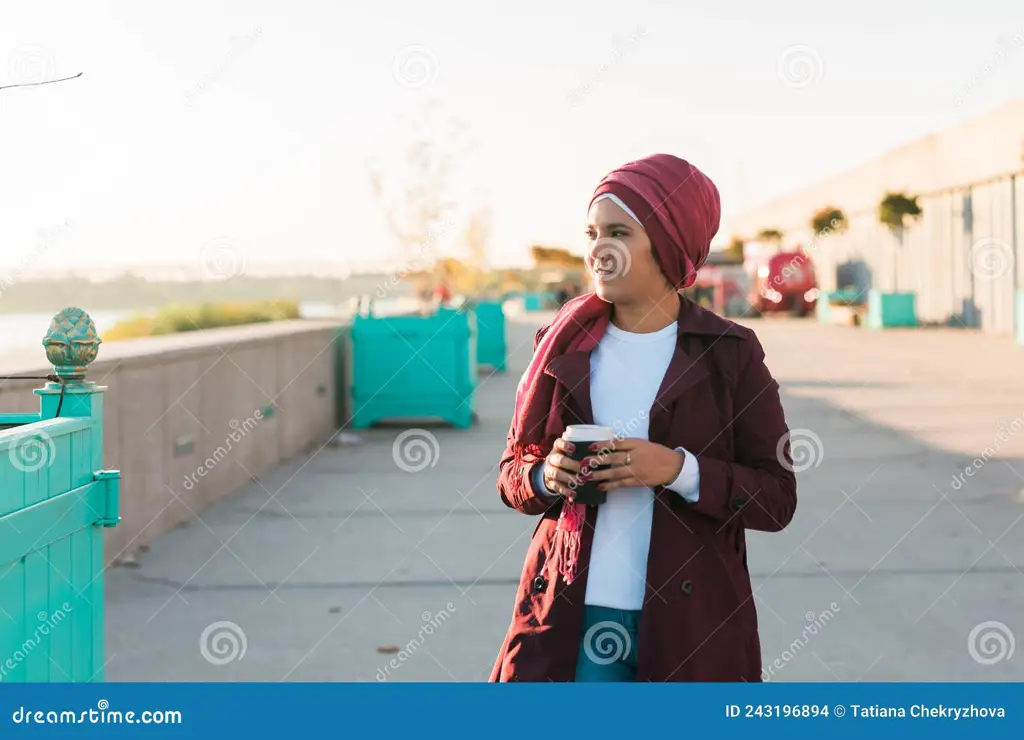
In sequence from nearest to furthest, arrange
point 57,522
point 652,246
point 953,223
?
point 652,246, point 57,522, point 953,223

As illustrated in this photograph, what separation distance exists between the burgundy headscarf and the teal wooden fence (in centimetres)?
102

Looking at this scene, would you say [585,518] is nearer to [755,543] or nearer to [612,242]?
[612,242]

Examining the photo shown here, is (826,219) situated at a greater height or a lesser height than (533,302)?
greater

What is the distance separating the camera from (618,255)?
2320 mm

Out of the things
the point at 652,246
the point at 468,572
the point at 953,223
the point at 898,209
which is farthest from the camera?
the point at 898,209

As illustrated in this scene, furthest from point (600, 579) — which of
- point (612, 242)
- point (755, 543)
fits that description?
point (755, 543)

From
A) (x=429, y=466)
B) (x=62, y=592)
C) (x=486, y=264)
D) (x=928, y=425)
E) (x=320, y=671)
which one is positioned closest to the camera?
(x=62, y=592)

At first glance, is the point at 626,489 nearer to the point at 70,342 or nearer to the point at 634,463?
the point at 634,463

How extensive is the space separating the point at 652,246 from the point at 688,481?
43 cm

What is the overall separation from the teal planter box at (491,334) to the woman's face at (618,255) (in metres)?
18.7

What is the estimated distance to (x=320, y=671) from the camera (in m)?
4.91

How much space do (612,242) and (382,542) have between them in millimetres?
5267

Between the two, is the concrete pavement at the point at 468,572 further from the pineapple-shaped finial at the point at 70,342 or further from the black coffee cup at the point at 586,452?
the black coffee cup at the point at 586,452
